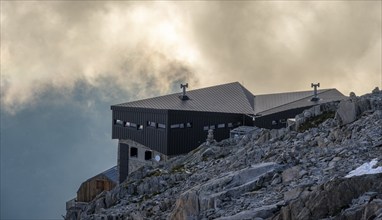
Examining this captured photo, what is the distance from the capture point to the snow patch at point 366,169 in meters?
34.2

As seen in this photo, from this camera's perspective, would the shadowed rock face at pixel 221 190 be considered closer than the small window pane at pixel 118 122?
Yes

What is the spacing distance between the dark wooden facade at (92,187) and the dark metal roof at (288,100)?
21.1m

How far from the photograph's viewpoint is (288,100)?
339 feet

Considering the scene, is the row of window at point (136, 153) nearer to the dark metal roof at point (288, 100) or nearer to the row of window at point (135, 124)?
the row of window at point (135, 124)

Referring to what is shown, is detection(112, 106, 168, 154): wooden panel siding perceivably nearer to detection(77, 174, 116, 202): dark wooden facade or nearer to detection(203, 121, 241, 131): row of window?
detection(203, 121, 241, 131): row of window

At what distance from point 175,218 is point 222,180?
3.40 metres

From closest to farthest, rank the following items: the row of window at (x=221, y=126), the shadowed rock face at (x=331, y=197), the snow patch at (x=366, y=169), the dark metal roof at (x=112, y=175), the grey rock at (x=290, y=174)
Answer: the shadowed rock face at (x=331, y=197), the snow patch at (x=366, y=169), the grey rock at (x=290, y=174), the row of window at (x=221, y=126), the dark metal roof at (x=112, y=175)

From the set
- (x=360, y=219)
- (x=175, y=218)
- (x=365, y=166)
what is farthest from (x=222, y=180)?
(x=360, y=219)

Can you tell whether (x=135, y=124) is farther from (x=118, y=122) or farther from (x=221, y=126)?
(x=221, y=126)

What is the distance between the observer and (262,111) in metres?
96.4

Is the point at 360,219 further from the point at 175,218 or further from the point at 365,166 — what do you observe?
the point at 175,218

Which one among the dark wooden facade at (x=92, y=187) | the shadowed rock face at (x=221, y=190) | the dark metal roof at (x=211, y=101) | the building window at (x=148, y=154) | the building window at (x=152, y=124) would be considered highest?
the dark metal roof at (x=211, y=101)

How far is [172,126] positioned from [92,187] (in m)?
11.9

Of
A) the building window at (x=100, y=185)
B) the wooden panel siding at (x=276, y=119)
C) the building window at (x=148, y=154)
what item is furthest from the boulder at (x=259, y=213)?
the wooden panel siding at (x=276, y=119)
